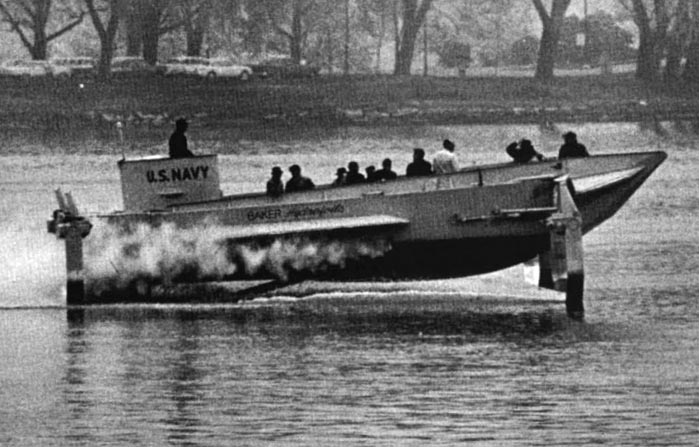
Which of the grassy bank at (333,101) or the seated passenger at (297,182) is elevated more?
the seated passenger at (297,182)

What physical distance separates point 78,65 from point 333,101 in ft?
44.2

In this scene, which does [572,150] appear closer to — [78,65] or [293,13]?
[78,65]

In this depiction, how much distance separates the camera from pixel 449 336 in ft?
151

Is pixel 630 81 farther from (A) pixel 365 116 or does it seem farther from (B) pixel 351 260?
(B) pixel 351 260

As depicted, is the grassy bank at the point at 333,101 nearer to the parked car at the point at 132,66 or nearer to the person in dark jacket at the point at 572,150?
the parked car at the point at 132,66

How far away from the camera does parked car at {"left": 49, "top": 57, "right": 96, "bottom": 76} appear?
443 feet

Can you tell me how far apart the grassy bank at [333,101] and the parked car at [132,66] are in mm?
557

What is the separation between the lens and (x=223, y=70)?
138 meters

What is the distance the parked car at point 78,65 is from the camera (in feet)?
443

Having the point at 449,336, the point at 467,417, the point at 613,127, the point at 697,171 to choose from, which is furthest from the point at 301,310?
the point at 613,127

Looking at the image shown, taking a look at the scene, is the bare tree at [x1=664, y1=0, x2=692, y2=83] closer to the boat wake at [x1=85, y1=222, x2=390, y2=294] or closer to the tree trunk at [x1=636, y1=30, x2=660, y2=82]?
the tree trunk at [x1=636, y1=30, x2=660, y2=82]

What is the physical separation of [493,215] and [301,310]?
4.40 meters

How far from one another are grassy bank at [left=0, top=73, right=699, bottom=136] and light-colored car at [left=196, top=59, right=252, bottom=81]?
116cm

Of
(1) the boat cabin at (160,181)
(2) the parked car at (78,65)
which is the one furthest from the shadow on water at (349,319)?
(2) the parked car at (78,65)
